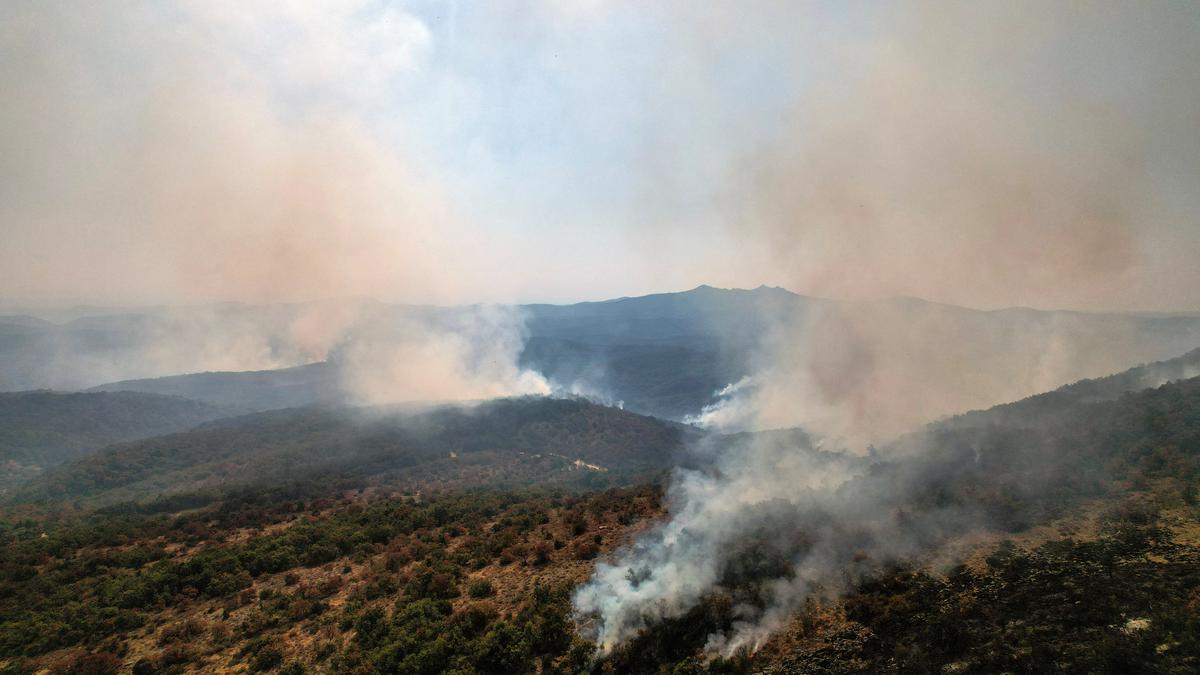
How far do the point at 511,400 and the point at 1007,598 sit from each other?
14622 centimetres

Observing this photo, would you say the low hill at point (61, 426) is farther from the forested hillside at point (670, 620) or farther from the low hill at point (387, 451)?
the forested hillside at point (670, 620)

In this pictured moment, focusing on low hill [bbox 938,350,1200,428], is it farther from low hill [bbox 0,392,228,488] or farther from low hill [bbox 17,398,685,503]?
low hill [bbox 0,392,228,488]

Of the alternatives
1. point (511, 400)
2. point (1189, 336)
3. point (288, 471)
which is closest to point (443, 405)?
point (511, 400)

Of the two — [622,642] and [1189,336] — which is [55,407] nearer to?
[622,642]

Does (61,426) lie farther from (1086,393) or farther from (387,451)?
(1086,393)

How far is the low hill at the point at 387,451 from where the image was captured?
8206 centimetres

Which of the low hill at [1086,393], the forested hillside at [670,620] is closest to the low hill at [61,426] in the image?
the forested hillside at [670,620]

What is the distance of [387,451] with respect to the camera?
102 meters

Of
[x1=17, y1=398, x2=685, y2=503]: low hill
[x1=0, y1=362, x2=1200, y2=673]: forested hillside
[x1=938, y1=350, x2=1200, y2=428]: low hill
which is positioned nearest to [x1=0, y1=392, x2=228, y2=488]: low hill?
[x1=17, y1=398, x2=685, y2=503]: low hill

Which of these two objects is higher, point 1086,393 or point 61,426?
point 61,426

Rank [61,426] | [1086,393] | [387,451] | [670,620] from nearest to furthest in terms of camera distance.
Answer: [670,620] → [1086,393] → [387,451] → [61,426]

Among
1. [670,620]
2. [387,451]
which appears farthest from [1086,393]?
[387,451]

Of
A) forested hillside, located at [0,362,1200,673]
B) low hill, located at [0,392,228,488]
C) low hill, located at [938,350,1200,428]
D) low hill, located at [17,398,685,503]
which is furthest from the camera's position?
low hill, located at [0,392,228,488]

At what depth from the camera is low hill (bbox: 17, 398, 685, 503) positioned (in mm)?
82062
